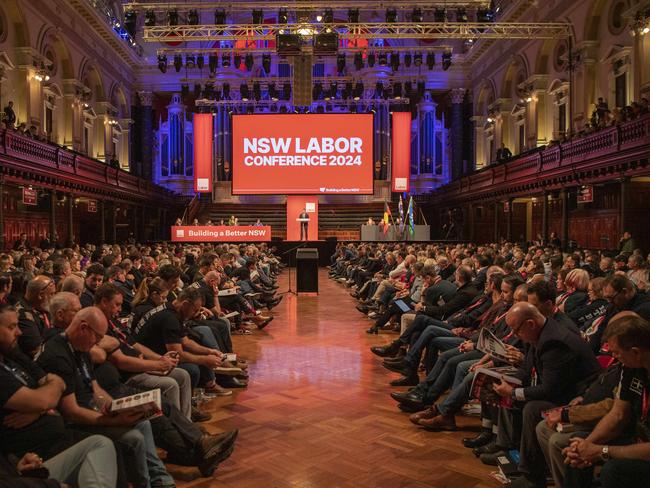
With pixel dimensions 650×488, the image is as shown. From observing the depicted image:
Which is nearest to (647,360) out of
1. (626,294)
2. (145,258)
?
(626,294)

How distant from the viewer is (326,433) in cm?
408

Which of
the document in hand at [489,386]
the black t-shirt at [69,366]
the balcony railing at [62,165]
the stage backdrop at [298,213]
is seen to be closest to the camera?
the black t-shirt at [69,366]

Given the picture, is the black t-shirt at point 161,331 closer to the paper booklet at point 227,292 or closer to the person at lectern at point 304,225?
the paper booklet at point 227,292

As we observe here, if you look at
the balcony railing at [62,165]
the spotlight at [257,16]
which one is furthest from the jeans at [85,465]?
the spotlight at [257,16]

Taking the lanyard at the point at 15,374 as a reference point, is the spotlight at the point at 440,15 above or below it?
above

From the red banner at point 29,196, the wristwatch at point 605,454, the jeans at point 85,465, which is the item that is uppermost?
the red banner at point 29,196

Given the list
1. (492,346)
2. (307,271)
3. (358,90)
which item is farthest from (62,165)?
(492,346)

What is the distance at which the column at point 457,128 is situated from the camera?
2534 cm

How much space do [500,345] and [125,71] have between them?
80.2 ft

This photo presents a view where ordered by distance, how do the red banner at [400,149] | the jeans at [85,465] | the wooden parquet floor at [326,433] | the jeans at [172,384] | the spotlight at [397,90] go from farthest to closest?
the spotlight at [397,90], the red banner at [400,149], the jeans at [172,384], the wooden parquet floor at [326,433], the jeans at [85,465]

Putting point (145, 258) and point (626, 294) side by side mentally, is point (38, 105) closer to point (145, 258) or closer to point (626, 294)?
point (145, 258)

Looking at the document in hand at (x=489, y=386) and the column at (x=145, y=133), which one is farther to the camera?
the column at (x=145, y=133)

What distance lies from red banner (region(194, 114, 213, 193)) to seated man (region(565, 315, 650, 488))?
19.5 m

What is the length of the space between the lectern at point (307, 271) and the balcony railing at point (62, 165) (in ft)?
20.7
